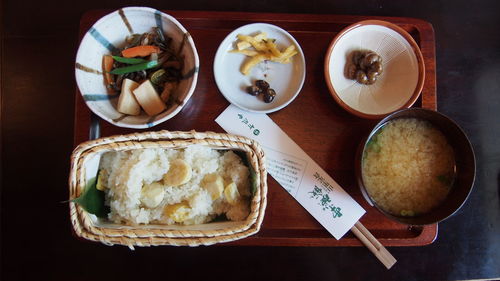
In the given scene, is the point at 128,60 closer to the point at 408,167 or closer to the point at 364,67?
the point at 364,67

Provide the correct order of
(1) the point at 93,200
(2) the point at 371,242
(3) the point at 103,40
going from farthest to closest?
(2) the point at 371,242, (3) the point at 103,40, (1) the point at 93,200

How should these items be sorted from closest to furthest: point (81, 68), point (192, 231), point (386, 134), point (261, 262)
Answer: point (192, 231)
point (81, 68)
point (386, 134)
point (261, 262)

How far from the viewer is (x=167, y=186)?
4.70 feet

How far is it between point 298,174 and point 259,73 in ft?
1.74

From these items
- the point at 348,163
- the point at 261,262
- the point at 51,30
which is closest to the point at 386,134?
the point at 348,163

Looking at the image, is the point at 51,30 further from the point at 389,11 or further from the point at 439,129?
the point at 439,129

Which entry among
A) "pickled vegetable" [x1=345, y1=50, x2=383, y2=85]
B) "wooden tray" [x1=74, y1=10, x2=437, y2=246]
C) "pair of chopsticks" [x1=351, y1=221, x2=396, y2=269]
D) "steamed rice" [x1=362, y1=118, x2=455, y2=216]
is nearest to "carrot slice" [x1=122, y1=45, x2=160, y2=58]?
"wooden tray" [x1=74, y1=10, x2=437, y2=246]

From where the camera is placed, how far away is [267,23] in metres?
1.67

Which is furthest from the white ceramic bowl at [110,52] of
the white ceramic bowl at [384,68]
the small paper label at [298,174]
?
the white ceramic bowl at [384,68]

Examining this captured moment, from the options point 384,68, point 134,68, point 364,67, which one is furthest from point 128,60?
point 384,68

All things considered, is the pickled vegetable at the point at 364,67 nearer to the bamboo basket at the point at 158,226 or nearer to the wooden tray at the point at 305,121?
the wooden tray at the point at 305,121

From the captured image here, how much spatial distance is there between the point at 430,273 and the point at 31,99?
2255 millimetres

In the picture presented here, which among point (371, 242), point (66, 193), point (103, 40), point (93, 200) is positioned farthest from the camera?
point (66, 193)

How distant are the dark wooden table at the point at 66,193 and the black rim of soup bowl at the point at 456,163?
0.75 feet
